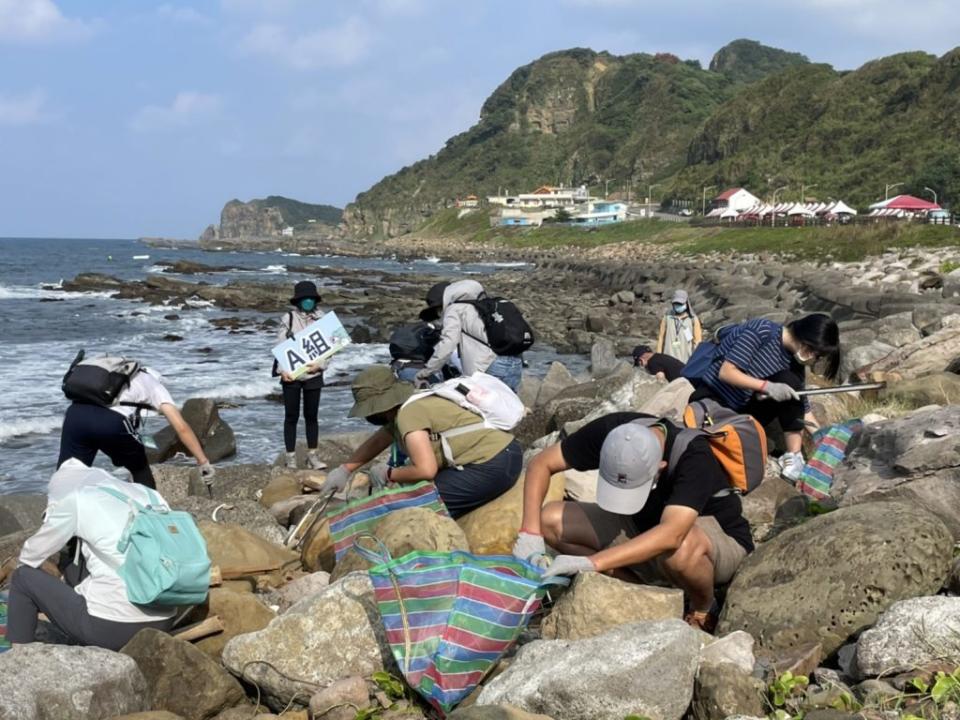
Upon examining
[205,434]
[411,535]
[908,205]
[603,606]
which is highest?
[908,205]

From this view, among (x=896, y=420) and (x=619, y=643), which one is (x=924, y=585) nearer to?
(x=619, y=643)

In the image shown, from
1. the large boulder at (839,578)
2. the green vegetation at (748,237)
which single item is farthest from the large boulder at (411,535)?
the green vegetation at (748,237)

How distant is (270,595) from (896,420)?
431 cm

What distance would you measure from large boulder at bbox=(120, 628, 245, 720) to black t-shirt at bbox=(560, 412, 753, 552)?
192 centimetres

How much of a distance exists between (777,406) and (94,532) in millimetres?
4294

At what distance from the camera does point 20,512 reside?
25.5ft

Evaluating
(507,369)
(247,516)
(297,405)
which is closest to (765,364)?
(507,369)

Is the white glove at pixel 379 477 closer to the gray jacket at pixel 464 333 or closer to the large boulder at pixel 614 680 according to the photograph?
Answer: the gray jacket at pixel 464 333

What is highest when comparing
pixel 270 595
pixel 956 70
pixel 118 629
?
pixel 956 70

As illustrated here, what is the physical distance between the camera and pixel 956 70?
255 feet

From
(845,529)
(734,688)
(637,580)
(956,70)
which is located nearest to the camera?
(734,688)

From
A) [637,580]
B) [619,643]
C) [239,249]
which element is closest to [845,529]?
[637,580]

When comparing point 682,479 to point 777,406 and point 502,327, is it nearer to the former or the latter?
point 777,406

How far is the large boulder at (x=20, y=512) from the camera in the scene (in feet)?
24.8
